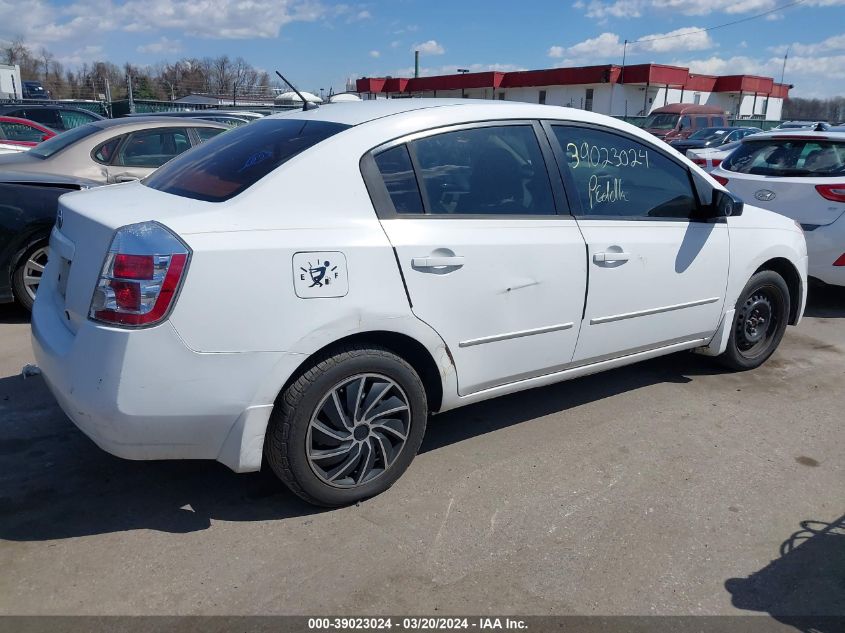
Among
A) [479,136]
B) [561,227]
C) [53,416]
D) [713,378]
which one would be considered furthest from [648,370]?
[53,416]

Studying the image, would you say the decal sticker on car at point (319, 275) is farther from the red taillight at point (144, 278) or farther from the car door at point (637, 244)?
the car door at point (637, 244)

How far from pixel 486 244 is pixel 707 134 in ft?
79.6

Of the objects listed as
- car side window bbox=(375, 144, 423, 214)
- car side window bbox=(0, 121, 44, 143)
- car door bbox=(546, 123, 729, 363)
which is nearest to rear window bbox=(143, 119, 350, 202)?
car side window bbox=(375, 144, 423, 214)

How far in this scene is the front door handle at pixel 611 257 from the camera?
12.1ft

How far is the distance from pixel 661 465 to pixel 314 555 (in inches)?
73.5

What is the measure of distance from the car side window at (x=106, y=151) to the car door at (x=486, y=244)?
4754mm

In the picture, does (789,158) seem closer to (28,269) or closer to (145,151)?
(145,151)

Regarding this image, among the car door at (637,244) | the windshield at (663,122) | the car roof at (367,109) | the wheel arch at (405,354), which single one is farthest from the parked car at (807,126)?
the wheel arch at (405,354)

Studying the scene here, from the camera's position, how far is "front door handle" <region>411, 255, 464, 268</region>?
306 cm

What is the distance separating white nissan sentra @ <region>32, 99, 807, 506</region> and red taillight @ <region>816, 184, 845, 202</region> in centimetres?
277

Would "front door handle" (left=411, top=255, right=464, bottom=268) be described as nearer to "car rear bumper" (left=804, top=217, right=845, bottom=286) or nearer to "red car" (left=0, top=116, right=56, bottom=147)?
"car rear bumper" (left=804, top=217, right=845, bottom=286)

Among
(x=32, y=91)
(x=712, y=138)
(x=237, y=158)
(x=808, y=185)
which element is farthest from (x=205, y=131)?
(x=32, y=91)

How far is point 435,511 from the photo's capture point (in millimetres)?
3164

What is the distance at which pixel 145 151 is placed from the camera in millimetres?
7148
